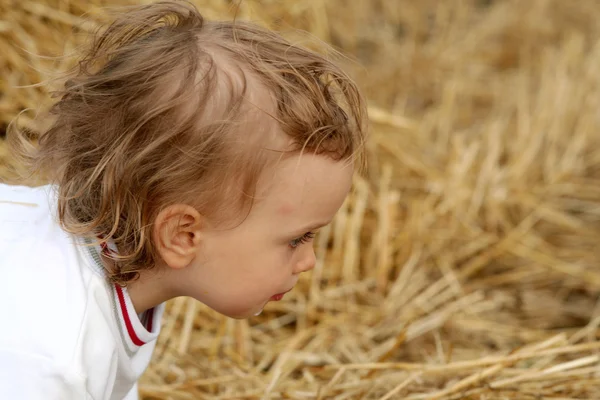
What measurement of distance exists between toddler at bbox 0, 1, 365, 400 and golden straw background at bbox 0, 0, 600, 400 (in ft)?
1.12

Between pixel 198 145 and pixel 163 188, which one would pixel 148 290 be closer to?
pixel 163 188

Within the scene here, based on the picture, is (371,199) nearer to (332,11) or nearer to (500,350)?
(500,350)

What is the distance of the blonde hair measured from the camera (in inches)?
59.2

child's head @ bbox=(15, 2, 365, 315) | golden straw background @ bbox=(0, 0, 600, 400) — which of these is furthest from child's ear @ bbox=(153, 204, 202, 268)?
golden straw background @ bbox=(0, 0, 600, 400)

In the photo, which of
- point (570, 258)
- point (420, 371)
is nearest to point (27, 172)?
point (420, 371)

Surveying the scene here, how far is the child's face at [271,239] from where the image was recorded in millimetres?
1570

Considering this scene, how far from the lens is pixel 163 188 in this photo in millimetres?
1542

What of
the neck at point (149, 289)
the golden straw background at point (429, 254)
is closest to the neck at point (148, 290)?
the neck at point (149, 289)

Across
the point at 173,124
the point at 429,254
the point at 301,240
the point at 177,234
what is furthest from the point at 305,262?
the point at 429,254

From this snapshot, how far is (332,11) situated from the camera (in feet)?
13.5

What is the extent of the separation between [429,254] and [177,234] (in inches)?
57.3

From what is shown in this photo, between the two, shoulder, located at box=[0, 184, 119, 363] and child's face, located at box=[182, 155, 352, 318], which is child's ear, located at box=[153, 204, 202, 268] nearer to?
child's face, located at box=[182, 155, 352, 318]

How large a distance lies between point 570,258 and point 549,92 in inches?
38.3

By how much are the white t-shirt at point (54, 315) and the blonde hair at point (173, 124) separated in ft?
0.17
